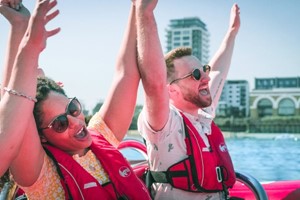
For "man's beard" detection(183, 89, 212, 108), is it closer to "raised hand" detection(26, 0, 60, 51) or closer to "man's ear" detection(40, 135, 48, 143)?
"man's ear" detection(40, 135, 48, 143)

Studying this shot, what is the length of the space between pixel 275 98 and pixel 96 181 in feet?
185

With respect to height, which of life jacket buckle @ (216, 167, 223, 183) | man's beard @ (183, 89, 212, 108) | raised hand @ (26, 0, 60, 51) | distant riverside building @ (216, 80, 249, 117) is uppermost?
raised hand @ (26, 0, 60, 51)

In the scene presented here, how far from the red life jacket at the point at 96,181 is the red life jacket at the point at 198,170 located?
31 centimetres

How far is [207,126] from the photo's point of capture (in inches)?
91.9

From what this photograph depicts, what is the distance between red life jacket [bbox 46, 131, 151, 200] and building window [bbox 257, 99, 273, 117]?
55.4 metres

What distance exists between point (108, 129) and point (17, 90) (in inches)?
27.3

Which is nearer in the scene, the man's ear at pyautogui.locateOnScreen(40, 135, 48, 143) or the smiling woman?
the smiling woman

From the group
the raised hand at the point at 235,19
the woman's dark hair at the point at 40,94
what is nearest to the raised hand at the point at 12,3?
the woman's dark hair at the point at 40,94

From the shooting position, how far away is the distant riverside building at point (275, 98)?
5419 cm

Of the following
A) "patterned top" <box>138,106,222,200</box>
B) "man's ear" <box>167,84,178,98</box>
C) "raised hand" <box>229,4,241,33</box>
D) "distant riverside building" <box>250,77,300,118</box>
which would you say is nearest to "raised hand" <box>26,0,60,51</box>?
"patterned top" <box>138,106,222,200</box>

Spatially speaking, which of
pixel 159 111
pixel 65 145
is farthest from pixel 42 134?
pixel 159 111

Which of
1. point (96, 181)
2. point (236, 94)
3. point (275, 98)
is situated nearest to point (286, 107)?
point (275, 98)

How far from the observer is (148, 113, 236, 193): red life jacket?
2.04 m

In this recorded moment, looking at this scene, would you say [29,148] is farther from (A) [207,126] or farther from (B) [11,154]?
(A) [207,126]
